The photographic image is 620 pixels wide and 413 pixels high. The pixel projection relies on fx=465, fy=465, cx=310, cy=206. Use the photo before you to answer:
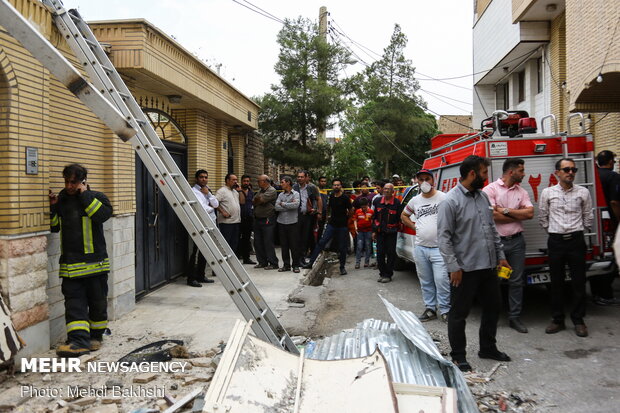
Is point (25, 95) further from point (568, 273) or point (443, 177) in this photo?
point (568, 273)

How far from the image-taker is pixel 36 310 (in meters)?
4.49

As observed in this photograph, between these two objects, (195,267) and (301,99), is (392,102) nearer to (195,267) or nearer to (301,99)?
(301,99)

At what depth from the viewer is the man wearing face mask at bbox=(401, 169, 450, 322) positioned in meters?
5.88

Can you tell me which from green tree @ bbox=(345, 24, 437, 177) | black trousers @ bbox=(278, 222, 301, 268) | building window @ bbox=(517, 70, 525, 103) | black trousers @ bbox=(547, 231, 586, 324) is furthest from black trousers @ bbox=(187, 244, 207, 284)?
green tree @ bbox=(345, 24, 437, 177)

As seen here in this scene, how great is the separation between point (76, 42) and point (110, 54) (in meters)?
1.44

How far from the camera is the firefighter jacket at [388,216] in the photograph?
8.47 metres

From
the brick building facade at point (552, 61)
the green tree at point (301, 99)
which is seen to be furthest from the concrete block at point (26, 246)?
the green tree at point (301, 99)

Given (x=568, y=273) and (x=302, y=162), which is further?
(x=302, y=162)

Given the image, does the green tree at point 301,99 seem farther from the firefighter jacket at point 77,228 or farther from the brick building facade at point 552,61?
the firefighter jacket at point 77,228

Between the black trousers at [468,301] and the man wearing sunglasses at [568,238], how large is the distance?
1.36 m

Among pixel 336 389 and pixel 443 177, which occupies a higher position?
pixel 443 177

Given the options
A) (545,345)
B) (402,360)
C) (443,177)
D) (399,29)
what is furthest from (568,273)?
(399,29)

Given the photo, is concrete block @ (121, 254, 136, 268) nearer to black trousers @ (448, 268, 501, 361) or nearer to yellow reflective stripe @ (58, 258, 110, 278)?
yellow reflective stripe @ (58, 258, 110, 278)

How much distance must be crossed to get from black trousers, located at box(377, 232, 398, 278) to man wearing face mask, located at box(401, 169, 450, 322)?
228cm
